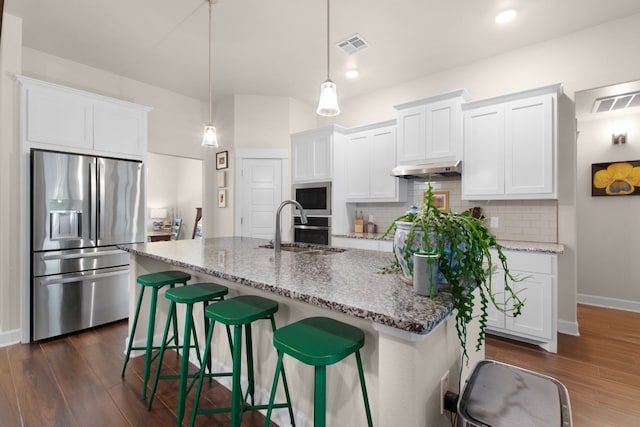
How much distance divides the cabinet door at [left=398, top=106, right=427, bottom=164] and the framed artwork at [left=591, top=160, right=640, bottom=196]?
2.44 meters

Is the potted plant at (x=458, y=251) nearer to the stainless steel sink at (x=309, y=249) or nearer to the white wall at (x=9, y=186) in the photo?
the stainless steel sink at (x=309, y=249)

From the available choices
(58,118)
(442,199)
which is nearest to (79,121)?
(58,118)

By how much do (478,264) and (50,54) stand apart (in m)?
4.78

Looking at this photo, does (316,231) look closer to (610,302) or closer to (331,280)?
(331,280)

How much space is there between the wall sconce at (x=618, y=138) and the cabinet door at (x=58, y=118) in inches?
242

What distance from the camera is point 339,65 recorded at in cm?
372

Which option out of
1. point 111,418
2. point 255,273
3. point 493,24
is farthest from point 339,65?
point 111,418

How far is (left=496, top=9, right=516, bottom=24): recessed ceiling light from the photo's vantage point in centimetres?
268

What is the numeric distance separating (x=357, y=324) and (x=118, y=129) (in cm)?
348

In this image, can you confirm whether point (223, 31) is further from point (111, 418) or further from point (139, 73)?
point (111, 418)

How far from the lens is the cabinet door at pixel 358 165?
4211mm

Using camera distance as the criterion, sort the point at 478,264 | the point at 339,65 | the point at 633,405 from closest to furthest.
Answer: the point at 478,264 < the point at 633,405 < the point at 339,65

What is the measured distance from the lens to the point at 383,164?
405 cm

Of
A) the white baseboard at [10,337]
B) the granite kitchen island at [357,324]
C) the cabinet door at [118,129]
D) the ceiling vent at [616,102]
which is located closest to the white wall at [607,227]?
the ceiling vent at [616,102]
